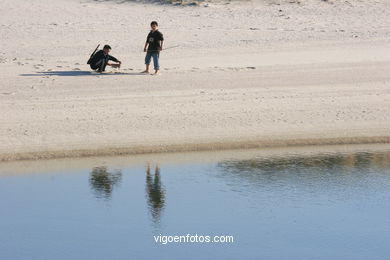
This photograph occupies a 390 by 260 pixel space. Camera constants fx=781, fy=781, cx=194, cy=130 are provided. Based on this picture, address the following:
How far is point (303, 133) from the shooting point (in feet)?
40.6

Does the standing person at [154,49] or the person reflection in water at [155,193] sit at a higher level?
the standing person at [154,49]

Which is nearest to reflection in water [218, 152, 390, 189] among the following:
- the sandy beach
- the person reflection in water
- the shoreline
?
the shoreline

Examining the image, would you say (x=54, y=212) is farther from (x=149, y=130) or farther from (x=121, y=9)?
(x=121, y=9)

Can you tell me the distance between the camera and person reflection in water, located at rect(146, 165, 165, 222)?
9742 millimetres

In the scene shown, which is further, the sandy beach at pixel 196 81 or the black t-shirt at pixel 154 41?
the black t-shirt at pixel 154 41

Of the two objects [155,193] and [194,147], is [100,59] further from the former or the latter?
[155,193]

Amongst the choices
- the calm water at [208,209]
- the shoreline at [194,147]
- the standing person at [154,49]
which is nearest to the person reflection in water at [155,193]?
the calm water at [208,209]

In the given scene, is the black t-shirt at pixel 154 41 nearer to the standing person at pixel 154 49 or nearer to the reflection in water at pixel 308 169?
the standing person at pixel 154 49

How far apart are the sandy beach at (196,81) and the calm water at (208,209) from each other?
0.77 metres

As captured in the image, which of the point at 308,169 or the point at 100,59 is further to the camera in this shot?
the point at 100,59

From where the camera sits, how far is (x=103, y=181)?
421 inches

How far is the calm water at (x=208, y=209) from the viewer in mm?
8688

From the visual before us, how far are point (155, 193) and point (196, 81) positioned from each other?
4.84 m

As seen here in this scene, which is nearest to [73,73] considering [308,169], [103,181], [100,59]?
[100,59]
